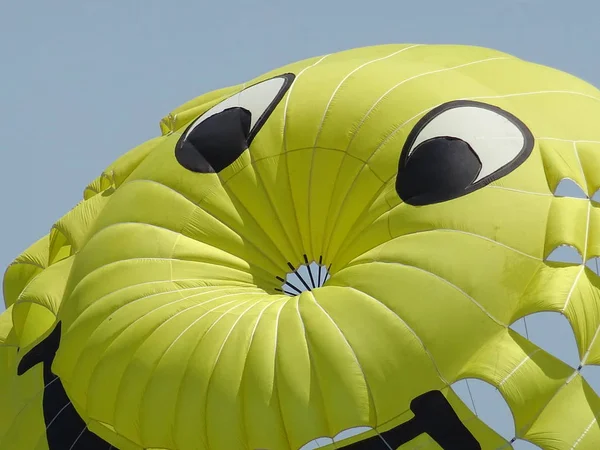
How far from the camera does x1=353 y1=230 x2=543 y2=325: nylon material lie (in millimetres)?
17578

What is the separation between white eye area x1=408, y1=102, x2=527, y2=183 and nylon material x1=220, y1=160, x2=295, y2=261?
1752mm

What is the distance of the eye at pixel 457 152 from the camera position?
59.3 ft

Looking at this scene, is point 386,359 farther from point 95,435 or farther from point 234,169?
point 95,435

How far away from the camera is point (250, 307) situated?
1814cm

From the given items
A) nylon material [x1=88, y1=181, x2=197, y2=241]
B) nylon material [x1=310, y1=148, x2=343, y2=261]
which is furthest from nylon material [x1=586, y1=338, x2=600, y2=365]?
nylon material [x1=88, y1=181, x2=197, y2=241]

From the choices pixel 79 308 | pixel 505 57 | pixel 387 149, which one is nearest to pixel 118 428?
pixel 79 308

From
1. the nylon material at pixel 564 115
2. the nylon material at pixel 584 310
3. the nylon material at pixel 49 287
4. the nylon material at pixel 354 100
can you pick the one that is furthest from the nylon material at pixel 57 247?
the nylon material at pixel 584 310

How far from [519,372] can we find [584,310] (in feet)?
2.94

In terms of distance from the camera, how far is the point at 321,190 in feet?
62.1

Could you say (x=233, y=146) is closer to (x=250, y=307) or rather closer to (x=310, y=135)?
(x=310, y=135)

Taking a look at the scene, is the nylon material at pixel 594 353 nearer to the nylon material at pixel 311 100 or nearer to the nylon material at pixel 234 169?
the nylon material at pixel 311 100

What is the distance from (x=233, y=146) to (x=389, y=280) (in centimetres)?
274

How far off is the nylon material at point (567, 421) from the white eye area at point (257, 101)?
4587 millimetres

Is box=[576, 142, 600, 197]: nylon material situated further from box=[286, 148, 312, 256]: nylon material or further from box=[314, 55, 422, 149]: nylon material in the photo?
box=[286, 148, 312, 256]: nylon material
